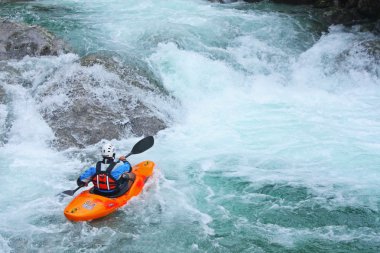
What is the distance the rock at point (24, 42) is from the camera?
10320mm

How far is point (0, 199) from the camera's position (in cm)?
673

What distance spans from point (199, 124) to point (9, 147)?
3.41 m

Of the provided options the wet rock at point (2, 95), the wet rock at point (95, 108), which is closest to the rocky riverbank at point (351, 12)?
the wet rock at point (95, 108)

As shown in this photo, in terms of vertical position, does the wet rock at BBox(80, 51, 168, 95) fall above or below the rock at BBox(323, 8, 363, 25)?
below

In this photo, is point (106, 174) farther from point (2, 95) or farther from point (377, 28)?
point (377, 28)

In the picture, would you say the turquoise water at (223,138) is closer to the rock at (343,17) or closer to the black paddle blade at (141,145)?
the rock at (343,17)

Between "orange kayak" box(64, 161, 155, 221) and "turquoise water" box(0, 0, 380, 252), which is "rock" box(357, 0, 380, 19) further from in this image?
"orange kayak" box(64, 161, 155, 221)

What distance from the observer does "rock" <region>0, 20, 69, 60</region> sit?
10320mm

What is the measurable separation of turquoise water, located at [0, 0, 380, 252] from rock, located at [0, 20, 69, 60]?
0.99 ft

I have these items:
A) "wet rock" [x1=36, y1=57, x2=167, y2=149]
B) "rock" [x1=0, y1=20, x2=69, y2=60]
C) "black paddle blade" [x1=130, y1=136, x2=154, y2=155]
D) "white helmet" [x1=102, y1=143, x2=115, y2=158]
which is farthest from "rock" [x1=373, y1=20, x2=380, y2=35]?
"white helmet" [x1=102, y1=143, x2=115, y2=158]

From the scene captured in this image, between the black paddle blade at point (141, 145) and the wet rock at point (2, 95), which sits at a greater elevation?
the wet rock at point (2, 95)

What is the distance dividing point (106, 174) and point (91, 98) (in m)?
2.88

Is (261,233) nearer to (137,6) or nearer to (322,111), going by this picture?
(322,111)

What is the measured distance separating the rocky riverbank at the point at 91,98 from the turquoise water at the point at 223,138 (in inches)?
5.2
